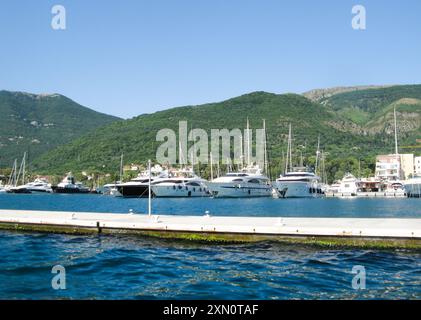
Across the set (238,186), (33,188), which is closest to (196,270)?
(238,186)

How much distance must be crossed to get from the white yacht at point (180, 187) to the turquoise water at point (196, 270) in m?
84.0

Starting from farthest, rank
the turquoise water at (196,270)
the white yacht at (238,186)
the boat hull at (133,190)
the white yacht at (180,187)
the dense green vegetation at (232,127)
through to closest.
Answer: the dense green vegetation at (232,127) → the boat hull at (133,190) → the white yacht at (180,187) → the white yacht at (238,186) → the turquoise water at (196,270)

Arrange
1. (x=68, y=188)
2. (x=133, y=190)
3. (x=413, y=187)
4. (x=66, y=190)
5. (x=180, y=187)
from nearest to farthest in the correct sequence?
1. (x=413, y=187)
2. (x=133, y=190)
3. (x=180, y=187)
4. (x=66, y=190)
5. (x=68, y=188)

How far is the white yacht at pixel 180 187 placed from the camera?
105m

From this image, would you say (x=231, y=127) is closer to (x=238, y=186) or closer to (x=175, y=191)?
(x=175, y=191)

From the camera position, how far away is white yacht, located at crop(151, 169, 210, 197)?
10469 cm

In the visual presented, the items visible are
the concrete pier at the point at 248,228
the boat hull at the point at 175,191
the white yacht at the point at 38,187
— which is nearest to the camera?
the concrete pier at the point at 248,228

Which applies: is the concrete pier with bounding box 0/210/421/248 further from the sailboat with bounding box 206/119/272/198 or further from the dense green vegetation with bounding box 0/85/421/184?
the dense green vegetation with bounding box 0/85/421/184

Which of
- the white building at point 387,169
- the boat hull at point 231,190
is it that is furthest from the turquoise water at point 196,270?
the white building at point 387,169

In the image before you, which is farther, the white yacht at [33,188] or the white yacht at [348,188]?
the white yacht at [33,188]

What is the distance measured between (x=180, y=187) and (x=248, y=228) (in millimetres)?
87081

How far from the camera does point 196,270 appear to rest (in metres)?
14.9

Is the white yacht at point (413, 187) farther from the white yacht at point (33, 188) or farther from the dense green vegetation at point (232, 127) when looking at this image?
the white yacht at point (33, 188)
